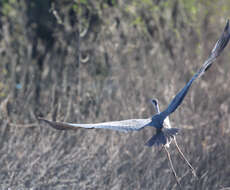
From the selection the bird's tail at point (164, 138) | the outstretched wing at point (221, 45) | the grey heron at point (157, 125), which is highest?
the outstretched wing at point (221, 45)

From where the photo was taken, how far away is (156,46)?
21.7 feet

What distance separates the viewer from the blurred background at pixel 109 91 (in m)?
4.12

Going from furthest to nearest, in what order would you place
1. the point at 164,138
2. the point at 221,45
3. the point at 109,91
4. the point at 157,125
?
the point at 109,91 < the point at 221,45 < the point at 157,125 < the point at 164,138

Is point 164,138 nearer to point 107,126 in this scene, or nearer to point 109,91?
point 107,126

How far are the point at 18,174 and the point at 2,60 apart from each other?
3473 mm

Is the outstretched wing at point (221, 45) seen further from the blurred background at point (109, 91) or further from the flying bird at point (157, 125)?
the blurred background at point (109, 91)

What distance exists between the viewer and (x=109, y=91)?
571 cm

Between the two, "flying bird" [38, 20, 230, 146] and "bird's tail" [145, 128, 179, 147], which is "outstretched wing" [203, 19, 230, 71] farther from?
"bird's tail" [145, 128, 179, 147]

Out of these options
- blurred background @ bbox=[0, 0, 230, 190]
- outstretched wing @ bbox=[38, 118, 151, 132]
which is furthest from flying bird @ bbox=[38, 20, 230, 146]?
blurred background @ bbox=[0, 0, 230, 190]

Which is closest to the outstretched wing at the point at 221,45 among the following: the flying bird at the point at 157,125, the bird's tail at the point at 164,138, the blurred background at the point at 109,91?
the flying bird at the point at 157,125

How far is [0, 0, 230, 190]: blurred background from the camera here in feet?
13.5

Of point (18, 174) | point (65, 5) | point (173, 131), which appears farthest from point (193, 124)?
point (65, 5)

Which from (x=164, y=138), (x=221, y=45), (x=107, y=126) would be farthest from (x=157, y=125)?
(x=221, y=45)

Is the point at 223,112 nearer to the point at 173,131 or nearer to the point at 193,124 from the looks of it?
the point at 193,124
